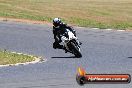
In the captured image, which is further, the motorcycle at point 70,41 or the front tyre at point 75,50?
the front tyre at point 75,50

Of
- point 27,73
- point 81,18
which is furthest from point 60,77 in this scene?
point 81,18

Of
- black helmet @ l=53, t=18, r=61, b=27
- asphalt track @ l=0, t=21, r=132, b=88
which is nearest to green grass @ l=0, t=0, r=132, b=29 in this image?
asphalt track @ l=0, t=21, r=132, b=88

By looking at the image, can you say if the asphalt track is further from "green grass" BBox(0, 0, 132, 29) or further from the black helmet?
"green grass" BBox(0, 0, 132, 29)

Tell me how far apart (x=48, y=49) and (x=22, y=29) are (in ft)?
27.5

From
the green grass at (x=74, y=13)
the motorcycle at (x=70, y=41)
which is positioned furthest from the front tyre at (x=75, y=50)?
the green grass at (x=74, y=13)

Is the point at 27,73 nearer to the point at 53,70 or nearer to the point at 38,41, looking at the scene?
the point at 53,70

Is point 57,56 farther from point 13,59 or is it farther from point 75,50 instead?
point 13,59

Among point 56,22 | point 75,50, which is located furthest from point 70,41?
point 56,22

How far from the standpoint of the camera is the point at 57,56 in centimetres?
2331

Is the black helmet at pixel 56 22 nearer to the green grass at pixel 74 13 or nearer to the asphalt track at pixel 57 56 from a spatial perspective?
the asphalt track at pixel 57 56

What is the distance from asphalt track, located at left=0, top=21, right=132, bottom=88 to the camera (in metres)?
15.0

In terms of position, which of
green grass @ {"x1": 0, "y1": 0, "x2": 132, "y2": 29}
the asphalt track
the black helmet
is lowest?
green grass @ {"x1": 0, "y1": 0, "x2": 132, "y2": 29}

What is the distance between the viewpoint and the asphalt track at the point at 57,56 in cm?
1501

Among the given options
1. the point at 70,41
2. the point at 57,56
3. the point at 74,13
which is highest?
the point at 70,41
